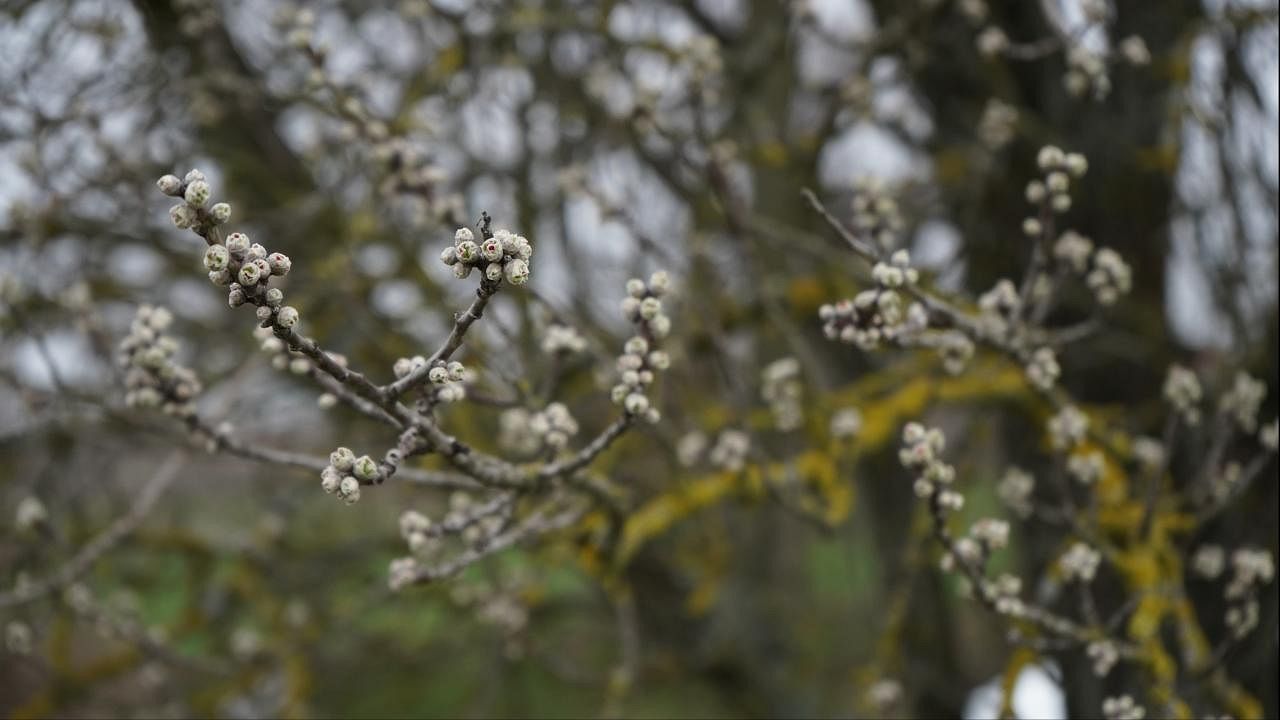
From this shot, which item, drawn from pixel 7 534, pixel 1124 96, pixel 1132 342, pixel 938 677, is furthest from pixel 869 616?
pixel 7 534

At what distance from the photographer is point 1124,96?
4.03 meters

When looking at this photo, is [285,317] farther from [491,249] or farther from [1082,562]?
[1082,562]

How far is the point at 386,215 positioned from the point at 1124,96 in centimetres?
282

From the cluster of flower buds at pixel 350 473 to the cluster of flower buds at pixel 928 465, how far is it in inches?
40.3

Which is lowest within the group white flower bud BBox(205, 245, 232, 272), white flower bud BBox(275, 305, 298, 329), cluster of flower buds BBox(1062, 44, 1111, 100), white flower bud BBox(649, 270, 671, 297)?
white flower bud BBox(275, 305, 298, 329)

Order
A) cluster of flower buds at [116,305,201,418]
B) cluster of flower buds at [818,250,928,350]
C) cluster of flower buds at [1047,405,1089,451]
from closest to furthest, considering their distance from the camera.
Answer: cluster of flower buds at [818,250,928,350] → cluster of flower buds at [116,305,201,418] → cluster of flower buds at [1047,405,1089,451]

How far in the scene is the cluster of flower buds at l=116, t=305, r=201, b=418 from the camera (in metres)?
2.31

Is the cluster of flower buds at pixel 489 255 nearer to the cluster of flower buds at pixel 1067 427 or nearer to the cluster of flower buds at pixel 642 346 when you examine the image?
the cluster of flower buds at pixel 642 346

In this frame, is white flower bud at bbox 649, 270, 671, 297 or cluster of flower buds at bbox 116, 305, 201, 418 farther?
cluster of flower buds at bbox 116, 305, 201, 418

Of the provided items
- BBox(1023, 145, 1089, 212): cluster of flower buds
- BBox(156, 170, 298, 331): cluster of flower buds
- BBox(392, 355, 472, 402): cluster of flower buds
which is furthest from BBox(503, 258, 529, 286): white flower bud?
BBox(1023, 145, 1089, 212): cluster of flower buds

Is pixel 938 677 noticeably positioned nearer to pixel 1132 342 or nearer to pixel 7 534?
pixel 1132 342

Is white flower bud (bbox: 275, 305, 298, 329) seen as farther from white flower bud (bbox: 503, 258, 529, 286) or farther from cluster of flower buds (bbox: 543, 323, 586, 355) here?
cluster of flower buds (bbox: 543, 323, 586, 355)

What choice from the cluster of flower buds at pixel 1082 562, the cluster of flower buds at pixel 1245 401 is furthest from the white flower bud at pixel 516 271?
the cluster of flower buds at pixel 1245 401

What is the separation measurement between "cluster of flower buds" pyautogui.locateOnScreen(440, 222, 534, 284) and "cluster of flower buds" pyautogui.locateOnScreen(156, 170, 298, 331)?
24 cm
